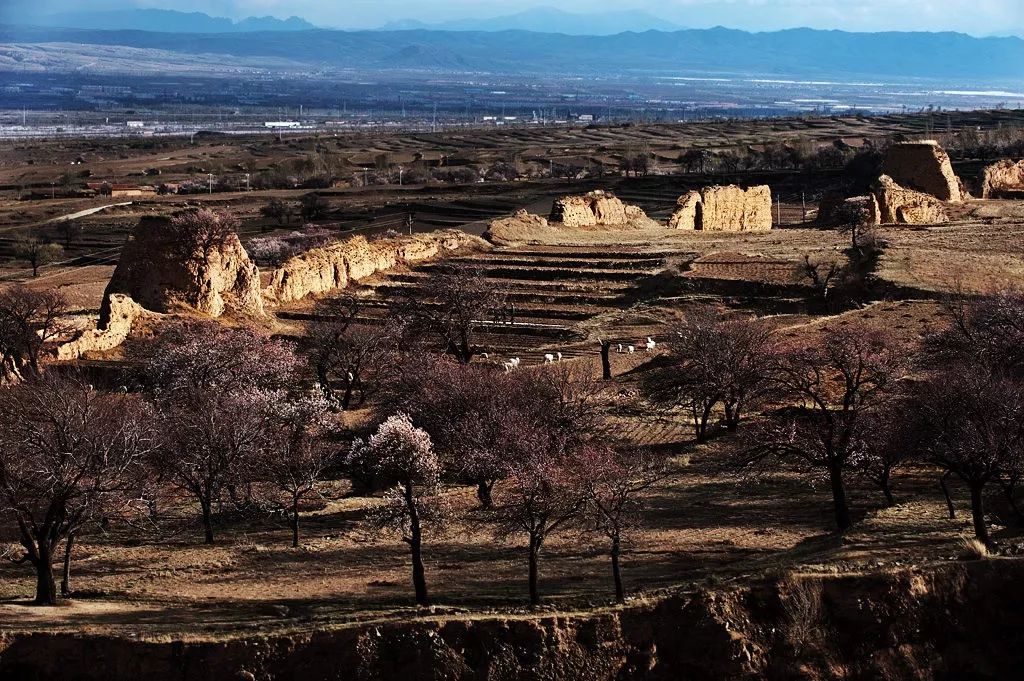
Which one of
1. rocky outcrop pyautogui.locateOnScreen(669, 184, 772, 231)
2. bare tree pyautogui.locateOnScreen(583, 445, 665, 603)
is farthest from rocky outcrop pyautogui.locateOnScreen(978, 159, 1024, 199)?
bare tree pyautogui.locateOnScreen(583, 445, 665, 603)

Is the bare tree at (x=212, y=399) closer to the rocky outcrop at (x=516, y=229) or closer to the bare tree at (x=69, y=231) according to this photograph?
the rocky outcrop at (x=516, y=229)

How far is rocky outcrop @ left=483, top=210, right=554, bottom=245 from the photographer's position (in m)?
68.2

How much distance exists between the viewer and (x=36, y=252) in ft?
241

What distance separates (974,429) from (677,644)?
7.61 metres

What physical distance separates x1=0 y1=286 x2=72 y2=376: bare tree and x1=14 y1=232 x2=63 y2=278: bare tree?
27.7 meters

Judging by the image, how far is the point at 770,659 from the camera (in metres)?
17.2

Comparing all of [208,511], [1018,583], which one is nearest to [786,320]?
[208,511]

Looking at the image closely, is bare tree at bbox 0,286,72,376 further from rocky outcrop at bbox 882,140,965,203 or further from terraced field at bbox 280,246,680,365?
rocky outcrop at bbox 882,140,965,203

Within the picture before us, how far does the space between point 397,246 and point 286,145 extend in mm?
122562

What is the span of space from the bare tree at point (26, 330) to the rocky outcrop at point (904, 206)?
4429 cm

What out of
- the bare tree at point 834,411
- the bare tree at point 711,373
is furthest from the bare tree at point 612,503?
the bare tree at point 711,373

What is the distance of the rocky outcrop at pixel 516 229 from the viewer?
224 feet

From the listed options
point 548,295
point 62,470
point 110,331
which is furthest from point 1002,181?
point 62,470

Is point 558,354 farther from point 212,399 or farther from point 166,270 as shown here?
point 212,399
